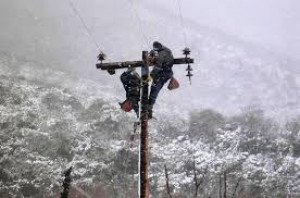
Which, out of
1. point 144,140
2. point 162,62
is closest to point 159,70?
point 162,62

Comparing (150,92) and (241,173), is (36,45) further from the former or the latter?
(150,92)

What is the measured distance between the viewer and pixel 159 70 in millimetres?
9430

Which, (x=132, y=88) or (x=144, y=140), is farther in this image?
(x=132, y=88)

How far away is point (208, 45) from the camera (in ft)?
127

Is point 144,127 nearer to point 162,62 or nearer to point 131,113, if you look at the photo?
point 162,62

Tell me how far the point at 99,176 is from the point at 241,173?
6.75m

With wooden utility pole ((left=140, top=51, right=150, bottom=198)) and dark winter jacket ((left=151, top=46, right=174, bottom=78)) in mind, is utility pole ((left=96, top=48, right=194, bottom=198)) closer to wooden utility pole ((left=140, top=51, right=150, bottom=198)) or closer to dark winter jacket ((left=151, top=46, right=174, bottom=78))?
wooden utility pole ((left=140, top=51, right=150, bottom=198))

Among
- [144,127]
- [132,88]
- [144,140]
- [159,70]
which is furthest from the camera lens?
[132,88]

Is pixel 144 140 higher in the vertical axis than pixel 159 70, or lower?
lower

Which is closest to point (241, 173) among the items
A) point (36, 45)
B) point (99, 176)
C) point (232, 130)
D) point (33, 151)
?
point (232, 130)

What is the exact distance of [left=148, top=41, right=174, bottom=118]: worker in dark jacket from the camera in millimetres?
9281

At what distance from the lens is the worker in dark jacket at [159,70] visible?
9281mm

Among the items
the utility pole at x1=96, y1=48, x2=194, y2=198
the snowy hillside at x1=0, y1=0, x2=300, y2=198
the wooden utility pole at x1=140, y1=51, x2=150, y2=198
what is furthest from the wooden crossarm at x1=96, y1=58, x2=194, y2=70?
the snowy hillside at x1=0, y1=0, x2=300, y2=198

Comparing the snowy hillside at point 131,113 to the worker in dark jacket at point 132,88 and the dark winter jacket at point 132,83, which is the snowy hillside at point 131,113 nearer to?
the worker in dark jacket at point 132,88
